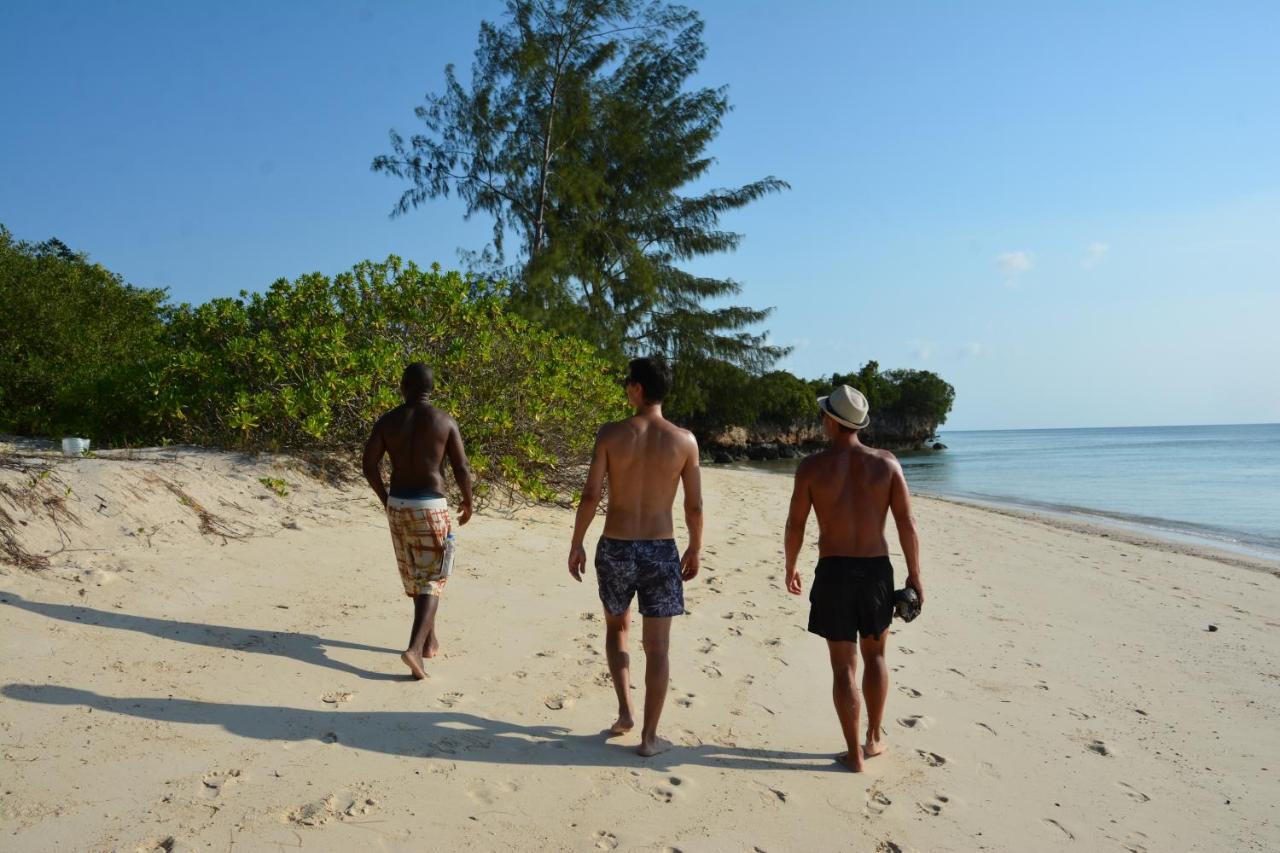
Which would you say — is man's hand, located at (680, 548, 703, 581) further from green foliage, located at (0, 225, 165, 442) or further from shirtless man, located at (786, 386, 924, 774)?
green foliage, located at (0, 225, 165, 442)

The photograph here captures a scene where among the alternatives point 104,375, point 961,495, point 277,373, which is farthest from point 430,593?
point 961,495

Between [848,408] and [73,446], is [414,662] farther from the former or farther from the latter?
[73,446]

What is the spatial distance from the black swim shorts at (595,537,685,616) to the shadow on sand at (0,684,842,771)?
659 millimetres

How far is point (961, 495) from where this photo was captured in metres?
23.0

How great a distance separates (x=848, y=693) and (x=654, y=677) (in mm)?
848

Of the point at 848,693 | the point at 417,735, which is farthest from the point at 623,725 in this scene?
the point at 848,693

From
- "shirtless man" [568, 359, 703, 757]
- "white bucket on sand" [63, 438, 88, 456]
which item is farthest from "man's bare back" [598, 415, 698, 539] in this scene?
"white bucket on sand" [63, 438, 88, 456]

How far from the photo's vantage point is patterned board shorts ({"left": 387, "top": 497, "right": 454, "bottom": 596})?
14.7 feet

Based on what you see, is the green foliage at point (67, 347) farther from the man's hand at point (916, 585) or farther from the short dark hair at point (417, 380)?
the man's hand at point (916, 585)

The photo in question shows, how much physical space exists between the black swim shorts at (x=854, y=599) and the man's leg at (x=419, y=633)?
2128mm

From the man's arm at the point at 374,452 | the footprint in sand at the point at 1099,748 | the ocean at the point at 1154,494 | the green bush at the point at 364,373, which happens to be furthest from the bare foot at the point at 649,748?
the ocean at the point at 1154,494

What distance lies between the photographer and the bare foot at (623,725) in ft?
12.7

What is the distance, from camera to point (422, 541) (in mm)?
4488

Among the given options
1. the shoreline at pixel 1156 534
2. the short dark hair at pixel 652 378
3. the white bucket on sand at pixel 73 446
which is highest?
the short dark hair at pixel 652 378
